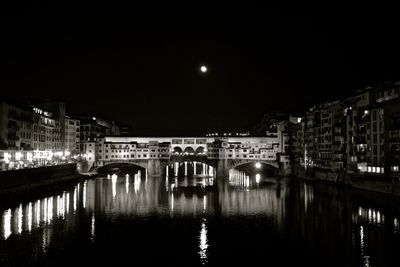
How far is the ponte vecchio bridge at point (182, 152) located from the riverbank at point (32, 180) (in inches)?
443

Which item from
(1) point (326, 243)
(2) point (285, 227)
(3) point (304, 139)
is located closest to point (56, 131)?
(3) point (304, 139)

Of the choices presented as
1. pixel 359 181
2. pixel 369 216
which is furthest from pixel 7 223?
pixel 359 181

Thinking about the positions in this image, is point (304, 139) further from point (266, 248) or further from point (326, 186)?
point (266, 248)

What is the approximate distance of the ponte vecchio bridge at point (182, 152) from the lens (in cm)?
6184

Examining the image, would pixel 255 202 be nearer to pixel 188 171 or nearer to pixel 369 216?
pixel 369 216

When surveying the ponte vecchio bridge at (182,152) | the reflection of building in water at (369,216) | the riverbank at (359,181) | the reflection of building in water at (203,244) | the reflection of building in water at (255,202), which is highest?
the ponte vecchio bridge at (182,152)

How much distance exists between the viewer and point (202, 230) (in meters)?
24.7

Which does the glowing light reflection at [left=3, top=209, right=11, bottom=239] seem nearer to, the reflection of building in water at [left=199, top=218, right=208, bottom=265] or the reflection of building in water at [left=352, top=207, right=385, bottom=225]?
the reflection of building in water at [left=199, top=218, right=208, bottom=265]

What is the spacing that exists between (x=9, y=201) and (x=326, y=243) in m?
22.2

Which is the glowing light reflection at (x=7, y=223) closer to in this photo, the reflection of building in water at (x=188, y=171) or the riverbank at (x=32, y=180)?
the riverbank at (x=32, y=180)

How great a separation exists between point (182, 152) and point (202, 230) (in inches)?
1819

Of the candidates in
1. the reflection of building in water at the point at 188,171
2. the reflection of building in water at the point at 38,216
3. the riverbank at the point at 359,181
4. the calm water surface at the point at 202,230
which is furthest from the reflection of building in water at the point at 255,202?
the reflection of building in water at the point at 188,171

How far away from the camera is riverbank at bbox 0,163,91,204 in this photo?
3137cm

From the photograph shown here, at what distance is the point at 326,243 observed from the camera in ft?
70.3
